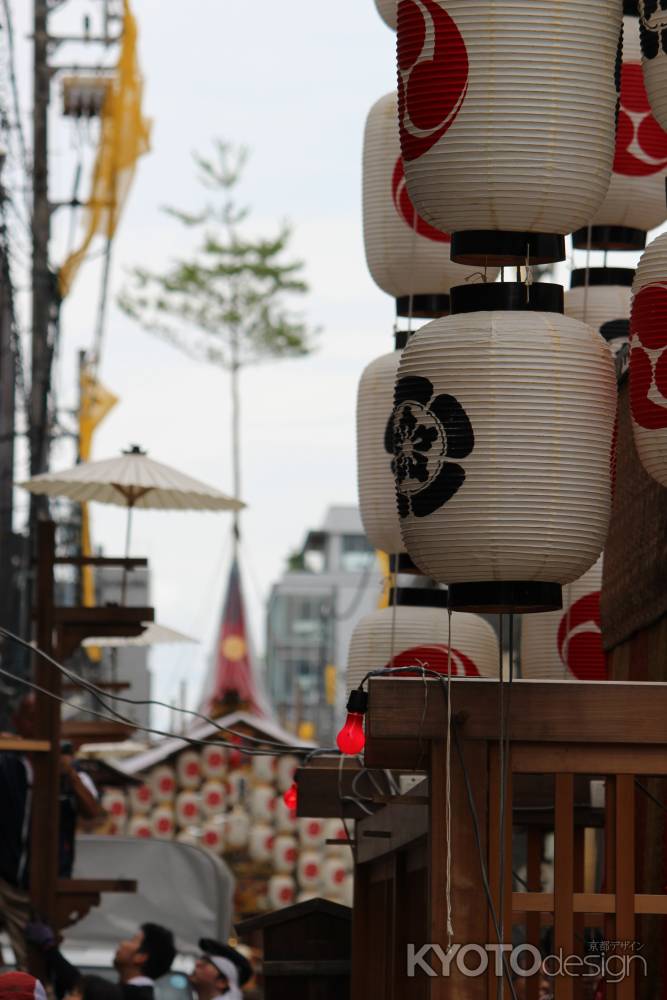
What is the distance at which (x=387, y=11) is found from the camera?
887 centimetres

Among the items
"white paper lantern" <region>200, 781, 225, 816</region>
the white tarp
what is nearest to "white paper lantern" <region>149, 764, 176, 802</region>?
Result: "white paper lantern" <region>200, 781, 225, 816</region>

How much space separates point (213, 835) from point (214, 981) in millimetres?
15786

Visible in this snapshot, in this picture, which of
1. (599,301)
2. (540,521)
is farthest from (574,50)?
(599,301)

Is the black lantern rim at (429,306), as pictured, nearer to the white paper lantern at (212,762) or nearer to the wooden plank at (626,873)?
the wooden plank at (626,873)

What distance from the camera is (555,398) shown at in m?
5.15

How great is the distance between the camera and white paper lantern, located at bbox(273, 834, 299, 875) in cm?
2444

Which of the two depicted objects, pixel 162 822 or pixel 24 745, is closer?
pixel 24 745

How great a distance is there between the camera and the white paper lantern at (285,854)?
80.2 feet

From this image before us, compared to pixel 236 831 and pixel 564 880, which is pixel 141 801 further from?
pixel 564 880

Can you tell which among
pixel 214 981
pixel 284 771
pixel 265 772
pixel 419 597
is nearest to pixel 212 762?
pixel 265 772

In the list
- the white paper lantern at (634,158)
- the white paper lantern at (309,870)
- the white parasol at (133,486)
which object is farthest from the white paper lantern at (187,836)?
the white paper lantern at (634,158)

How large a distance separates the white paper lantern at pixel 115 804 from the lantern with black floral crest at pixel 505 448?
20051 mm

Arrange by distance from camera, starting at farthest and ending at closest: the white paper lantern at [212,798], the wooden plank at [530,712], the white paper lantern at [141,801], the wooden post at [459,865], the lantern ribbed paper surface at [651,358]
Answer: the white paper lantern at [212,798], the white paper lantern at [141,801], the lantern ribbed paper surface at [651,358], the wooden plank at [530,712], the wooden post at [459,865]

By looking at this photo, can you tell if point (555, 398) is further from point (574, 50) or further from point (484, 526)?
point (574, 50)
